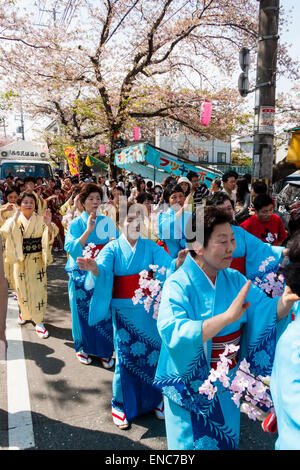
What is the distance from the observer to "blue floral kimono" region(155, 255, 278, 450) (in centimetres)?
185

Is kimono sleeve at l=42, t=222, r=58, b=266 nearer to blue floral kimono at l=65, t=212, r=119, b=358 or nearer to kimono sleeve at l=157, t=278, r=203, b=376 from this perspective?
blue floral kimono at l=65, t=212, r=119, b=358

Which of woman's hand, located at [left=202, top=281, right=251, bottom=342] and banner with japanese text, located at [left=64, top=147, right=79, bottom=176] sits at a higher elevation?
banner with japanese text, located at [left=64, top=147, right=79, bottom=176]

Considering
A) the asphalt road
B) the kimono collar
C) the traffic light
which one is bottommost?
the asphalt road

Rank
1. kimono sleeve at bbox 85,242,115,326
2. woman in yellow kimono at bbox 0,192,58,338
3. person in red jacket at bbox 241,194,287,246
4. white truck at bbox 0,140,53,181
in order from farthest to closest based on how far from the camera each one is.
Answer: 1. white truck at bbox 0,140,53,181
2. woman in yellow kimono at bbox 0,192,58,338
3. person in red jacket at bbox 241,194,287,246
4. kimono sleeve at bbox 85,242,115,326

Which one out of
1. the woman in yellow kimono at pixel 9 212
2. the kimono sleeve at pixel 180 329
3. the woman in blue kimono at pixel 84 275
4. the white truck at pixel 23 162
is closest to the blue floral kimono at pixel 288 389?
the kimono sleeve at pixel 180 329

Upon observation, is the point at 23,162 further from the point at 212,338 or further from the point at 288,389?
the point at 288,389

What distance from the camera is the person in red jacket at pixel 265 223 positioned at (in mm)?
4000

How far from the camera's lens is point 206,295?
193cm

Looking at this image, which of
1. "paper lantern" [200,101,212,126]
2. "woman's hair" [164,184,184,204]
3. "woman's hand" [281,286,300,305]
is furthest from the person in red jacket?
"paper lantern" [200,101,212,126]

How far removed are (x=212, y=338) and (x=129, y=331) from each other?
1188 mm

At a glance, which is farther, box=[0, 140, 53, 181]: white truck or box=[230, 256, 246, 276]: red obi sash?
box=[0, 140, 53, 181]: white truck

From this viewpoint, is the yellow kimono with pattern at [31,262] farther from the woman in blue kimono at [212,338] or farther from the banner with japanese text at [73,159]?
the banner with japanese text at [73,159]

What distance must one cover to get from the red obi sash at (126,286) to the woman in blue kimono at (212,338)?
1.01 metres

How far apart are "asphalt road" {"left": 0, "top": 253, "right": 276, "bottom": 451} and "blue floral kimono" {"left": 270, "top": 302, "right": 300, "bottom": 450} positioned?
5.31 ft
